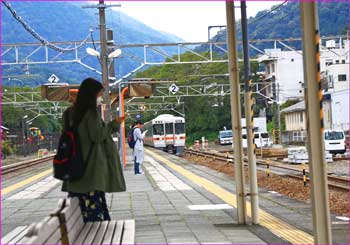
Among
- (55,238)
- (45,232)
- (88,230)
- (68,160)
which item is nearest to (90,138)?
(68,160)

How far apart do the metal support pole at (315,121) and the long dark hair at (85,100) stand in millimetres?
2143

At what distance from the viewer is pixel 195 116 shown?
6688cm

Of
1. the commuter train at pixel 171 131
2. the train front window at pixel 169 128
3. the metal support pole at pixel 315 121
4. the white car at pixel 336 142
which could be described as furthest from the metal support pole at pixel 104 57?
the train front window at pixel 169 128

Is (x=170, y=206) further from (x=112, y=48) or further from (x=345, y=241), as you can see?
(x=112, y=48)

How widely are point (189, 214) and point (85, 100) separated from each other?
317 centimetres

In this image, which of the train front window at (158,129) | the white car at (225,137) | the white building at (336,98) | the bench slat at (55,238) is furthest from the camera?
the white car at (225,137)

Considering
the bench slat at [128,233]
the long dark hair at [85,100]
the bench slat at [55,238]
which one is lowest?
the bench slat at [128,233]

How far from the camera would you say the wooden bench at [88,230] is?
15.9ft

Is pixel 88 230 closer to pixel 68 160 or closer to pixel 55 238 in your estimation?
pixel 68 160

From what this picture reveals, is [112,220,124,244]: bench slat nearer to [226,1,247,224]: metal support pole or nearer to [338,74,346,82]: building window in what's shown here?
[226,1,247,224]: metal support pole

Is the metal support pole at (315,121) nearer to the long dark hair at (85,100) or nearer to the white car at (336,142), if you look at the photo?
the long dark hair at (85,100)

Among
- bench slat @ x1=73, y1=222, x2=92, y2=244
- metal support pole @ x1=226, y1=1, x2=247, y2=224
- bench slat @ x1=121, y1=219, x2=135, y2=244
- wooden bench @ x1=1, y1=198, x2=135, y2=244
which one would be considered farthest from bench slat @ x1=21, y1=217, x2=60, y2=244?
metal support pole @ x1=226, y1=1, x2=247, y2=224

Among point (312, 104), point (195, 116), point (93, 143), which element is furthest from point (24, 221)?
point (195, 116)

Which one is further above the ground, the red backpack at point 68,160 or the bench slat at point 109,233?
the red backpack at point 68,160
